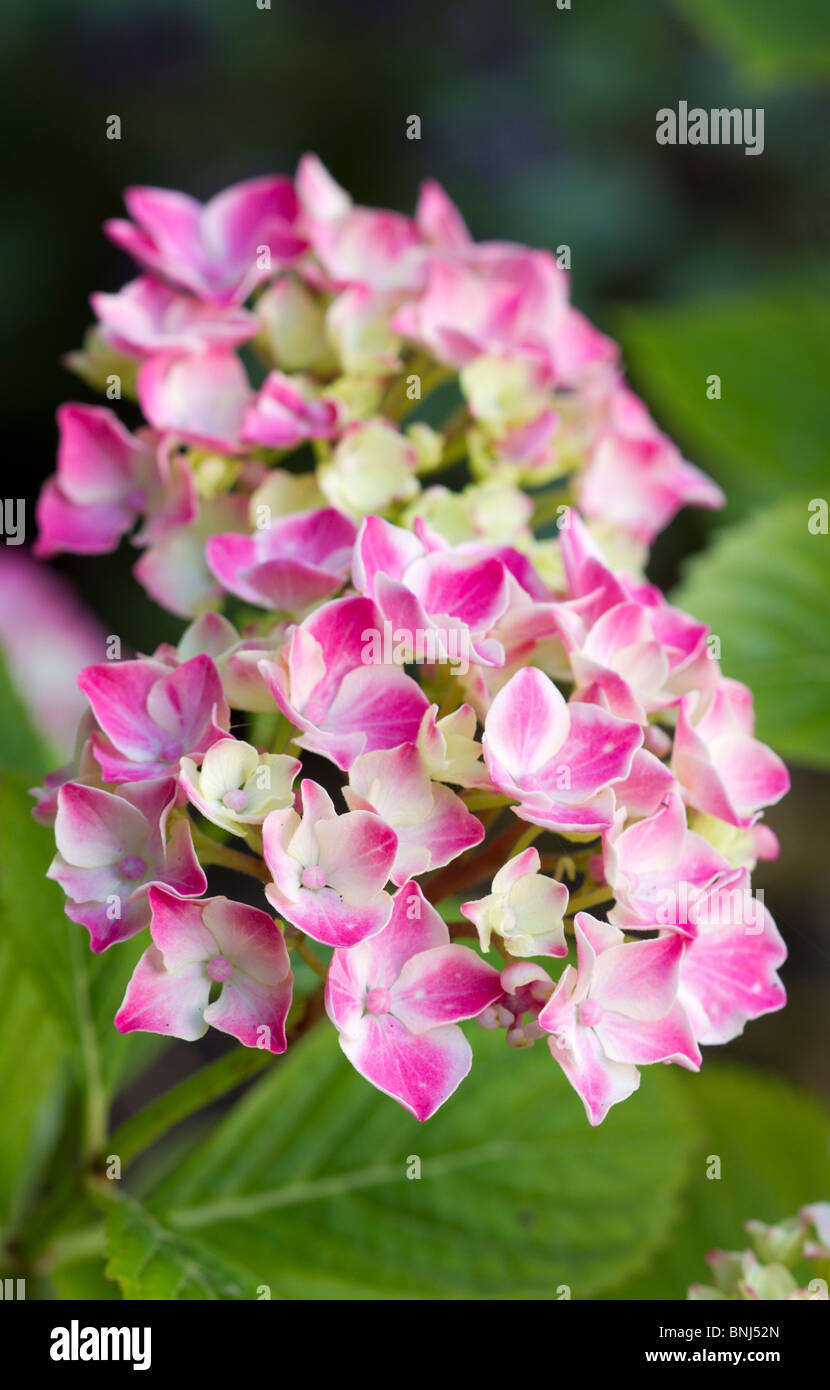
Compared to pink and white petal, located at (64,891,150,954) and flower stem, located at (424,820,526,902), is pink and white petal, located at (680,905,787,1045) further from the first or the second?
pink and white petal, located at (64,891,150,954)

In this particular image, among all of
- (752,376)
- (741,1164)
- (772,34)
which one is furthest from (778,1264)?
(772,34)

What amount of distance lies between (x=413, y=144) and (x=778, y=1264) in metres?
1.82

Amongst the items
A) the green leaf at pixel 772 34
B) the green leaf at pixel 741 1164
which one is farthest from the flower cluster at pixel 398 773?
the green leaf at pixel 772 34

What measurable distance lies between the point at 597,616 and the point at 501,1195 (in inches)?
17.1

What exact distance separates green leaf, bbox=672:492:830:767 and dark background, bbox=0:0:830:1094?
3.13 ft

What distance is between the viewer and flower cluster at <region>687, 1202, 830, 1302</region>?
24.9 inches

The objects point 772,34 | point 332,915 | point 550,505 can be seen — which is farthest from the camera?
point 772,34

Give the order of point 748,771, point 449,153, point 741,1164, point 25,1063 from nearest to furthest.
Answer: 1. point 748,771
2. point 25,1063
3. point 741,1164
4. point 449,153

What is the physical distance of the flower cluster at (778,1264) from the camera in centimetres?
63

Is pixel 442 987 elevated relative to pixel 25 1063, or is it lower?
elevated

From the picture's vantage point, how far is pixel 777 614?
911 millimetres

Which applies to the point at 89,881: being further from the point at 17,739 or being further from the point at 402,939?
the point at 17,739
